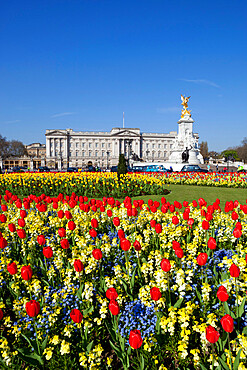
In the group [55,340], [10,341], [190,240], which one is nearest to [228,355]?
[55,340]

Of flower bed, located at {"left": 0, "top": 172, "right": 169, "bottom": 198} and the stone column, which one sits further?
the stone column

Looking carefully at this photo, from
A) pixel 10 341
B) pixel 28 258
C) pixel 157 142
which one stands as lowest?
pixel 10 341

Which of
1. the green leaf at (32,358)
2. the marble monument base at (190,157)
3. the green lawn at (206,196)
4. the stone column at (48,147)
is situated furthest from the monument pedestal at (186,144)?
the stone column at (48,147)

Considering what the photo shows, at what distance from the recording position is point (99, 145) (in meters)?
110

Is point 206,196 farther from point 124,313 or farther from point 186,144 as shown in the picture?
point 186,144

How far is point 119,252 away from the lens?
14.7 ft

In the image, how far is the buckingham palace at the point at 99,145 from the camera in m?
107

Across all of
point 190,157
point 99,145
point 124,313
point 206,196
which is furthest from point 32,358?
point 99,145

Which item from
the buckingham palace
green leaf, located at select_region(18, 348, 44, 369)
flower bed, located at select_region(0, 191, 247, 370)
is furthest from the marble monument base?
the buckingham palace

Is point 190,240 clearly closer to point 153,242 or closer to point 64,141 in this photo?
point 153,242

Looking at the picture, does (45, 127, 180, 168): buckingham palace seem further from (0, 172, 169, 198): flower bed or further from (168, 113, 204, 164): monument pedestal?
(0, 172, 169, 198): flower bed

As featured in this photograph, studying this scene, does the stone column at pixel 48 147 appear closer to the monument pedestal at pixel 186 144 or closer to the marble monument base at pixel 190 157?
the monument pedestal at pixel 186 144

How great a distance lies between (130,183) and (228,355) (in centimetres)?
1228

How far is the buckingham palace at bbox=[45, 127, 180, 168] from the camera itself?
10704cm
